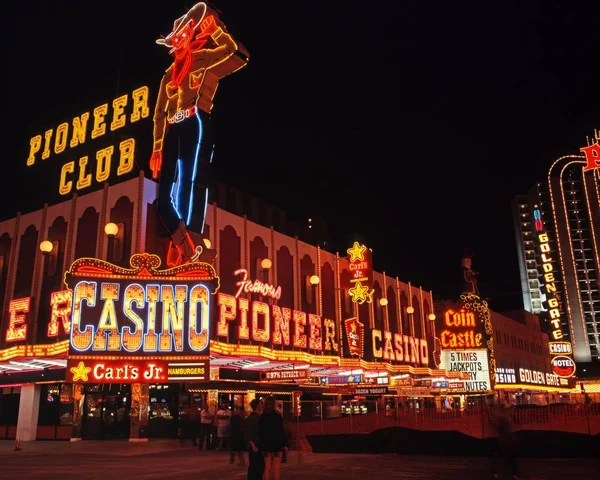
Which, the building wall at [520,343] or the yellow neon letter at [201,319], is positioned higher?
the building wall at [520,343]

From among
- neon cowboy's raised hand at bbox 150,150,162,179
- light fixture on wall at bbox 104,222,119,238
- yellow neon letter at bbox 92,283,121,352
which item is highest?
neon cowboy's raised hand at bbox 150,150,162,179

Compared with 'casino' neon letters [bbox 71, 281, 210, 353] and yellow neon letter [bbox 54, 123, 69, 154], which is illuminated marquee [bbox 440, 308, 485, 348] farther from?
yellow neon letter [bbox 54, 123, 69, 154]

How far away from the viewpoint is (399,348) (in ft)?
140

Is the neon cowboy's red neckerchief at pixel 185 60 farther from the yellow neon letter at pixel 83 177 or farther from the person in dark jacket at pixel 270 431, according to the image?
the person in dark jacket at pixel 270 431

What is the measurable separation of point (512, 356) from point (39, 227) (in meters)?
59.0

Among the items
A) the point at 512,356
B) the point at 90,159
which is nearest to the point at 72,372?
the point at 90,159

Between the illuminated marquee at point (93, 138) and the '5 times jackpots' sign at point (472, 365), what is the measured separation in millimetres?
34401

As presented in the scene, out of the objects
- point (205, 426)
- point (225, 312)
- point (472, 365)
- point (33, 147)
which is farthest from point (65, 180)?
point (472, 365)

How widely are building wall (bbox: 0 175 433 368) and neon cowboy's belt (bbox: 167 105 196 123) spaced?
3846 mm

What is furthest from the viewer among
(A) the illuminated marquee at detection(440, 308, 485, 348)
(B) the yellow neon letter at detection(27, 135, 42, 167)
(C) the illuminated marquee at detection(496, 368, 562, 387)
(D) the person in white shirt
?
(C) the illuminated marquee at detection(496, 368, 562, 387)

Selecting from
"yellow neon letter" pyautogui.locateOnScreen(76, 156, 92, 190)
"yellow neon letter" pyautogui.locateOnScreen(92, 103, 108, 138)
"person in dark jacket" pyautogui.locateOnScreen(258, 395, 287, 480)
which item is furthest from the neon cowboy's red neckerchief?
"person in dark jacket" pyautogui.locateOnScreen(258, 395, 287, 480)

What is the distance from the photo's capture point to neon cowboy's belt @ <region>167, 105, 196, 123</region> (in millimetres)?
29203

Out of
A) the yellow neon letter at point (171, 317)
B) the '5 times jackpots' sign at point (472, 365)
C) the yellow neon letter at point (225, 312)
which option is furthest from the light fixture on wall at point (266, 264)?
the '5 times jackpots' sign at point (472, 365)

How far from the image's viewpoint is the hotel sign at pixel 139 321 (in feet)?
77.4
